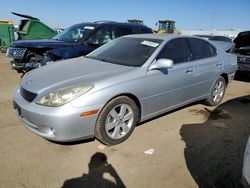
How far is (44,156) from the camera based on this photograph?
3.23m

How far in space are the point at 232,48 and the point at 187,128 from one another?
235 inches

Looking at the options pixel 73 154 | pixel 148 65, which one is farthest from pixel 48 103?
pixel 148 65

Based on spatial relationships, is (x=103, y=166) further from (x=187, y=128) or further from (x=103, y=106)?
(x=187, y=128)

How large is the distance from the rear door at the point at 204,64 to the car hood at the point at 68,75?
162cm

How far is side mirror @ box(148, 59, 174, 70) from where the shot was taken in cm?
370

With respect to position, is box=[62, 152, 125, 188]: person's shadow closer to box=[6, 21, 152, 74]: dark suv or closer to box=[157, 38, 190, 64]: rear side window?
box=[157, 38, 190, 64]: rear side window

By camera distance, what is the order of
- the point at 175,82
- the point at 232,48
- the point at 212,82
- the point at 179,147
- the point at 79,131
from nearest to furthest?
the point at 79,131 → the point at 179,147 → the point at 175,82 → the point at 212,82 → the point at 232,48

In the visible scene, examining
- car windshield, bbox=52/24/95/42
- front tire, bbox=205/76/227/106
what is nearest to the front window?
car windshield, bbox=52/24/95/42

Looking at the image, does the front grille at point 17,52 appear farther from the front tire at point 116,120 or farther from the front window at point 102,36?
the front tire at point 116,120

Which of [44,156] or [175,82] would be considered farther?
[175,82]

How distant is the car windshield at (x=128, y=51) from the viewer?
398 centimetres

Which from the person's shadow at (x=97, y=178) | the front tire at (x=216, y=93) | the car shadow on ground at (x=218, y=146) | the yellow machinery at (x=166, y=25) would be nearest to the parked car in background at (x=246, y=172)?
the car shadow on ground at (x=218, y=146)

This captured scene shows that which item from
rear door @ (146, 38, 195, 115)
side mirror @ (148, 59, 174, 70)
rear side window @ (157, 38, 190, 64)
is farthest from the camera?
rear side window @ (157, 38, 190, 64)

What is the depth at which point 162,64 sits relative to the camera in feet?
12.2
